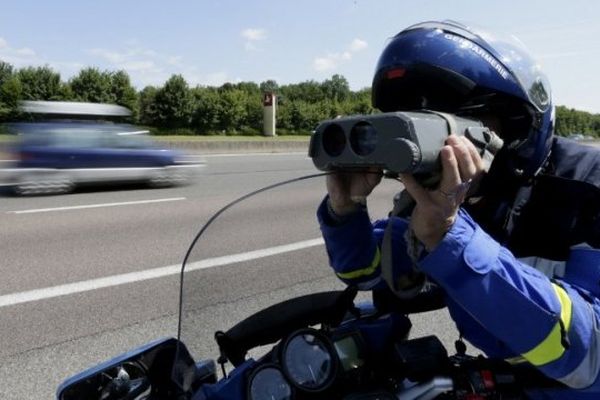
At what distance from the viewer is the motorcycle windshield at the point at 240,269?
156 cm

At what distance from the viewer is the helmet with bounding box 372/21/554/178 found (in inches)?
61.0

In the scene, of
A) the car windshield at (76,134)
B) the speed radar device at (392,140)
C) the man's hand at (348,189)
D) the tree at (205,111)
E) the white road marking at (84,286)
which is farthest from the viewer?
the tree at (205,111)

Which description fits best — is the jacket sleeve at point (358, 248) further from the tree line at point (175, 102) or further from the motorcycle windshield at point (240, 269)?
the tree line at point (175, 102)

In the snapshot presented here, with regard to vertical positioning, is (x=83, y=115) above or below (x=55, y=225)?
above

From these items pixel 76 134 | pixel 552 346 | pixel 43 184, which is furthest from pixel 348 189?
pixel 76 134

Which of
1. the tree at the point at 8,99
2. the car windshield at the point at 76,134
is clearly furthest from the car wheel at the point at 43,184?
the tree at the point at 8,99

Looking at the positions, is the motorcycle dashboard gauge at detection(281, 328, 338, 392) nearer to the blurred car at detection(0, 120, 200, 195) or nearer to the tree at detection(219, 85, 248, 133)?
the blurred car at detection(0, 120, 200, 195)

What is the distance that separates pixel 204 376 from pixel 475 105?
3.19 feet

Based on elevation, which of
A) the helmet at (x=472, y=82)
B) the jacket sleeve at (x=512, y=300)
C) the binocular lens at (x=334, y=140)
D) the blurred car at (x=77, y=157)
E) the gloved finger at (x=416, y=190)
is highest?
the helmet at (x=472, y=82)

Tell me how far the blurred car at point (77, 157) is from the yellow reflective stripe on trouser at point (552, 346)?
1025cm

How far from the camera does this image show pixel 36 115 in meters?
10.8

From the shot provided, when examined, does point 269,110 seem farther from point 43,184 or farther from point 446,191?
point 446,191

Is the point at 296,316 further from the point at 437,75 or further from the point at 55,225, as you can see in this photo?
the point at 55,225

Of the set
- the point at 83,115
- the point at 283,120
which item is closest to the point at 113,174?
the point at 83,115
